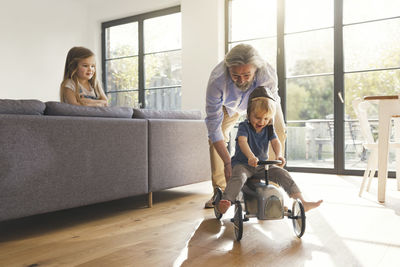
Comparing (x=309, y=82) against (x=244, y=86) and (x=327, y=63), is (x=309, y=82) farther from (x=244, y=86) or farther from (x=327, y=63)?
(x=244, y=86)

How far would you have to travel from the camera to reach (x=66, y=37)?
6.14 meters

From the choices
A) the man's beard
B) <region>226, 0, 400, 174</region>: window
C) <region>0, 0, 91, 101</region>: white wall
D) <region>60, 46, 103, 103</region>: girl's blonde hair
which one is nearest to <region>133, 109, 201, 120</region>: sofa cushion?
<region>60, 46, 103, 103</region>: girl's blonde hair

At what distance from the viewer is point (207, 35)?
197 inches

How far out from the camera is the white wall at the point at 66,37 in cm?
504

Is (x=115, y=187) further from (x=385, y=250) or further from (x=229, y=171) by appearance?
(x=385, y=250)

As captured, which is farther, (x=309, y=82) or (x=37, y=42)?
(x=37, y=42)

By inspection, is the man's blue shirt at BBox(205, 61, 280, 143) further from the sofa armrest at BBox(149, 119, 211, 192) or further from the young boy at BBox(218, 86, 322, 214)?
the sofa armrest at BBox(149, 119, 211, 192)

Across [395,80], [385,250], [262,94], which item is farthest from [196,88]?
[385,250]

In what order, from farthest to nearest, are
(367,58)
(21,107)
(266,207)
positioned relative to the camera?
(367,58), (21,107), (266,207)

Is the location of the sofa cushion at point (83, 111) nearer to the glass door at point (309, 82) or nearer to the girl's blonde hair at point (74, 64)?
the girl's blonde hair at point (74, 64)

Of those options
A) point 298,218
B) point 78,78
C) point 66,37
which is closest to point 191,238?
point 298,218

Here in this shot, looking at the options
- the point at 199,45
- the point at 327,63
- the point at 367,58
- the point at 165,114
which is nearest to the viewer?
the point at 165,114

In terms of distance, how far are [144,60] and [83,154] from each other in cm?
421

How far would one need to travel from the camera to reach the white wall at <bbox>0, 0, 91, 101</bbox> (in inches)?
209
